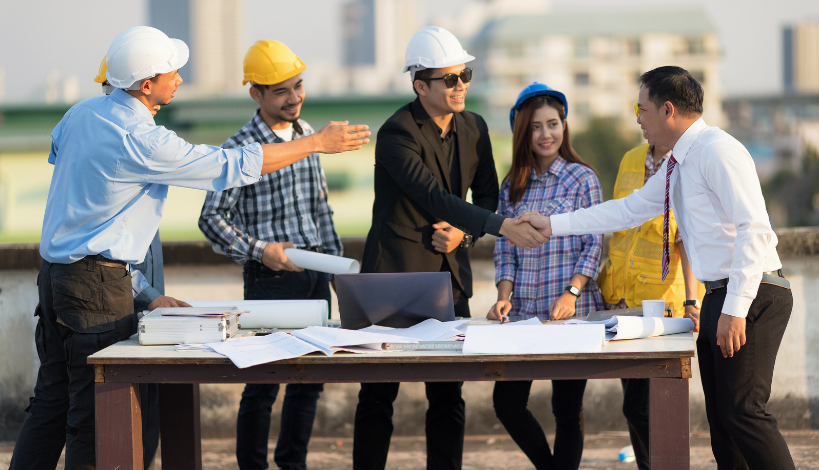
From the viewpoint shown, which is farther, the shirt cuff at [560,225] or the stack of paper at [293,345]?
the shirt cuff at [560,225]

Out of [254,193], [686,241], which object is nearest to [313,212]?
[254,193]

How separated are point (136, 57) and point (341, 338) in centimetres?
125

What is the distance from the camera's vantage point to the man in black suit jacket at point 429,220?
3332 millimetres

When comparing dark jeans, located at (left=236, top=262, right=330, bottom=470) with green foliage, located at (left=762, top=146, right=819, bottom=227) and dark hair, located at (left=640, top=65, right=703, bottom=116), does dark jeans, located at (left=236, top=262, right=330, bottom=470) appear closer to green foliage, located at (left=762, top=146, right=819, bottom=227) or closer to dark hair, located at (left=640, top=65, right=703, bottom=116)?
dark hair, located at (left=640, top=65, right=703, bottom=116)

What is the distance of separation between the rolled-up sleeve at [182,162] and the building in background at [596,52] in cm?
10928

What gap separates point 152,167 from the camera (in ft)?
8.88

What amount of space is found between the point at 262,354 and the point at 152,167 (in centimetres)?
78

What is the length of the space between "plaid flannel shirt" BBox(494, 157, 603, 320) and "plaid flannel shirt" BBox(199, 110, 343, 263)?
96 cm

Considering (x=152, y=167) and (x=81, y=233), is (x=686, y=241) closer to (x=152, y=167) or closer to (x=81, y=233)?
(x=152, y=167)

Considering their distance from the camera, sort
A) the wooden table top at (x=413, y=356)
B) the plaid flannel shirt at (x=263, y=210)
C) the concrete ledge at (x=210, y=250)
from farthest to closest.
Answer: the concrete ledge at (x=210, y=250)
the plaid flannel shirt at (x=263, y=210)
the wooden table top at (x=413, y=356)

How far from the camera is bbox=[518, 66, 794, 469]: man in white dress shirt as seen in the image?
2549mm

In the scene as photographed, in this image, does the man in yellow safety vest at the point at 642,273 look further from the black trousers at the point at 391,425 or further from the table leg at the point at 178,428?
the table leg at the point at 178,428

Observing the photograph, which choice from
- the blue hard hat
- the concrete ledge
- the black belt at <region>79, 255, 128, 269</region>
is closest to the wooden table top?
the black belt at <region>79, 255, 128, 269</region>

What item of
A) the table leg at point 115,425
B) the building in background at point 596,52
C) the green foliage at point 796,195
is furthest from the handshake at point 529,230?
the building in background at point 596,52
